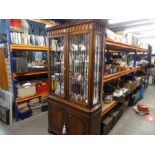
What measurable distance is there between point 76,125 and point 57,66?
0.99 metres

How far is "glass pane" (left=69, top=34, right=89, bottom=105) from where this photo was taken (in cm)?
186

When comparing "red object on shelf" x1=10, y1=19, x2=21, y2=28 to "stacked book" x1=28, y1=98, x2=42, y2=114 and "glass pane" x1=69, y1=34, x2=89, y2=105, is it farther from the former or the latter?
"stacked book" x1=28, y1=98, x2=42, y2=114

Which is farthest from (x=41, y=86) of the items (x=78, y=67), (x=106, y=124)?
(x=106, y=124)

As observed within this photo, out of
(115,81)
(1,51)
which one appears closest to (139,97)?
(115,81)

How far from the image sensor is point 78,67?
1972 mm

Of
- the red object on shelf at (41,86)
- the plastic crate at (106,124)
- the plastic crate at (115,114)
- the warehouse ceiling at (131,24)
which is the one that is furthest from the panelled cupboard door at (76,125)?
the warehouse ceiling at (131,24)

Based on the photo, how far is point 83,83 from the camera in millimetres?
1960

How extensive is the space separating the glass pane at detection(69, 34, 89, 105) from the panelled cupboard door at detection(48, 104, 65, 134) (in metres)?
0.35

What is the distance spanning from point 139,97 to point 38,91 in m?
3.16

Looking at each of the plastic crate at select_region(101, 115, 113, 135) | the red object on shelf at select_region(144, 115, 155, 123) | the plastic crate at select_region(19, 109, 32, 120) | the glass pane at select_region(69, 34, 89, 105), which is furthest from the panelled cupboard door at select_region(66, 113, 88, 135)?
the red object on shelf at select_region(144, 115, 155, 123)

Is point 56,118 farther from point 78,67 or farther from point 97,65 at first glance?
point 97,65

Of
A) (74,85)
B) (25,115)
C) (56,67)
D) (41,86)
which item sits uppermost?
(56,67)

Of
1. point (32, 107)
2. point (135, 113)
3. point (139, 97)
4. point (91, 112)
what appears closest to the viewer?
point (91, 112)
